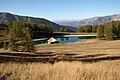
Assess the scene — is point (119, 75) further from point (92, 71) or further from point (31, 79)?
point (31, 79)

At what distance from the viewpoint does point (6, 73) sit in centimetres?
885

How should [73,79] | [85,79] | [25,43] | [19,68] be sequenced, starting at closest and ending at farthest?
[73,79] → [85,79] → [19,68] → [25,43]

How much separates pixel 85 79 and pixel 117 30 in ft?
524

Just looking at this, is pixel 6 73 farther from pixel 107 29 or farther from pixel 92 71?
pixel 107 29

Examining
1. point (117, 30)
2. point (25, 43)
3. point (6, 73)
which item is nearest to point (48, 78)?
point (6, 73)

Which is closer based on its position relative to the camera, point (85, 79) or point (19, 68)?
point (85, 79)

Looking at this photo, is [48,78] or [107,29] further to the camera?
[107,29]

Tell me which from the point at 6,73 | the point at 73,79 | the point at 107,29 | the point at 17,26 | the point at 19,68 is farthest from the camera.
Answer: the point at 17,26

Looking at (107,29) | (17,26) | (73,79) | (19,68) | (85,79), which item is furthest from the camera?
(17,26)

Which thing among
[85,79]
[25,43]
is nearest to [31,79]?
[85,79]

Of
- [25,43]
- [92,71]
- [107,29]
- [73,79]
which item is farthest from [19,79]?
[107,29]

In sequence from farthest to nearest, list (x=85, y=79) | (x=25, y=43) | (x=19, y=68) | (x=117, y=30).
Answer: (x=117, y=30)
(x=25, y=43)
(x=19, y=68)
(x=85, y=79)

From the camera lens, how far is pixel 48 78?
7.80 metres

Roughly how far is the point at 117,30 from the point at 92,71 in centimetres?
15810
